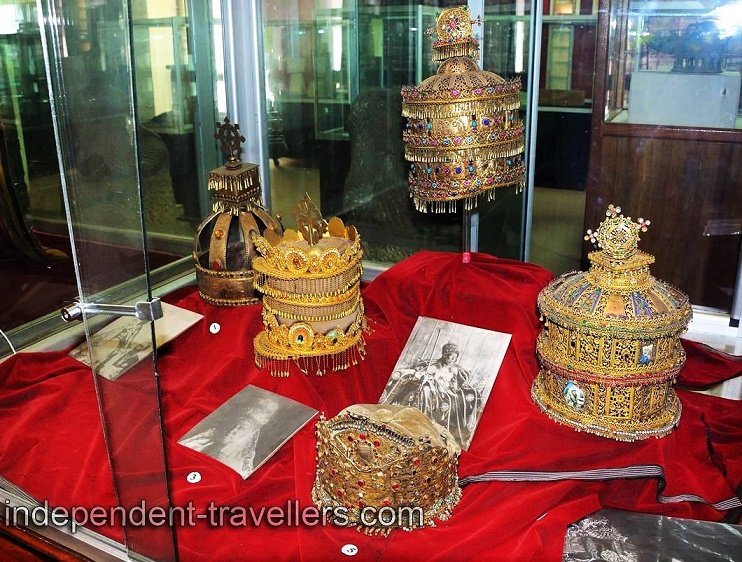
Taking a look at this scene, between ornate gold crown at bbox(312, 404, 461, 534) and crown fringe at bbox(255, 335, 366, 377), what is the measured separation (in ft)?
1.76

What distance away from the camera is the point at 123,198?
3.86ft

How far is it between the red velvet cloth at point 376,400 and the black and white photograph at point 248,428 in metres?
0.03

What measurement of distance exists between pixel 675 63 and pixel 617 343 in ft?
4.25

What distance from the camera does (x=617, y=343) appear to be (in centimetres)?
181

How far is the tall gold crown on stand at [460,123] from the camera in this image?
2.17 meters

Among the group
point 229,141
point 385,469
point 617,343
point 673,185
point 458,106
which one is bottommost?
point 385,469

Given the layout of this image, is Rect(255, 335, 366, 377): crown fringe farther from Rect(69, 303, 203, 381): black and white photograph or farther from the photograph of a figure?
Rect(69, 303, 203, 381): black and white photograph

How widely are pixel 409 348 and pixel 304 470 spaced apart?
581 millimetres

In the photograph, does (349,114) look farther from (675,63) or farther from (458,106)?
(675,63)

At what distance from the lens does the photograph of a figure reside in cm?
199

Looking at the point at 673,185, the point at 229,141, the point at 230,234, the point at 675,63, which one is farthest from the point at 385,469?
the point at 675,63

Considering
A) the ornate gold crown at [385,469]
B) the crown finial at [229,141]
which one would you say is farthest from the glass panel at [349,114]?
the ornate gold crown at [385,469]

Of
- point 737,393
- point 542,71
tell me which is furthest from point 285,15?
point 737,393

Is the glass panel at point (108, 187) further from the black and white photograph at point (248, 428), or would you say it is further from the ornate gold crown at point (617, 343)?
the ornate gold crown at point (617, 343)
